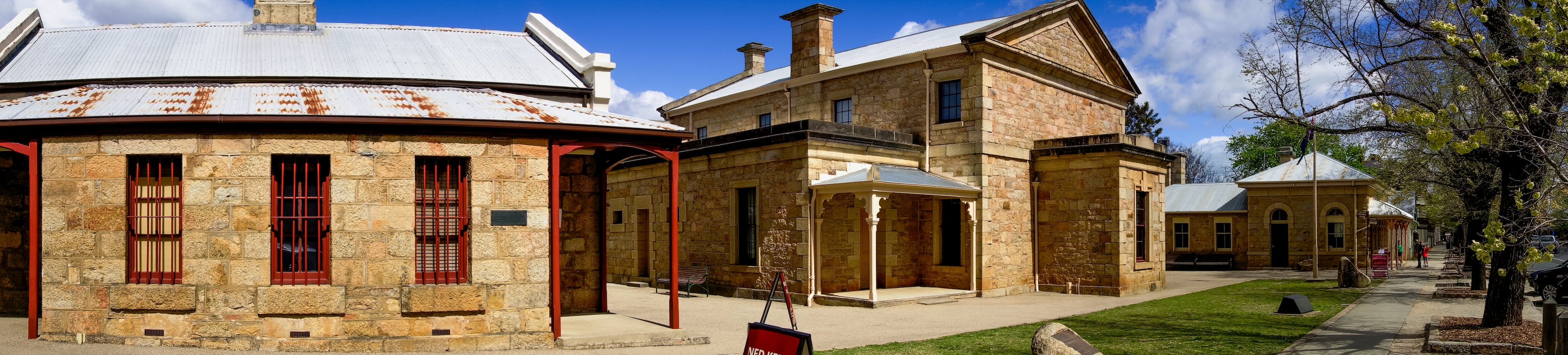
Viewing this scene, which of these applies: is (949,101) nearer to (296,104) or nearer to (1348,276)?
(1348,276)

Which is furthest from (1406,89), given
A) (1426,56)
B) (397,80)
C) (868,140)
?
(397,80)

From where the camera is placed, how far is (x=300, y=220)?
10352 millimetres

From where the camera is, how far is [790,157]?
17.9 m

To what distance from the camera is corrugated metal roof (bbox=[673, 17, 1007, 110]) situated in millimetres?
21656

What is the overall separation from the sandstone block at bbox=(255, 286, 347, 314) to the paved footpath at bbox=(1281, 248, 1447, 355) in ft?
34.0

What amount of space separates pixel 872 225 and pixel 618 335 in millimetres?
6807

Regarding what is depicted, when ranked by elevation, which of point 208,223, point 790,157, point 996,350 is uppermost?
point 790,157

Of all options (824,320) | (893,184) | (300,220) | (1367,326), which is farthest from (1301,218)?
(300,220)

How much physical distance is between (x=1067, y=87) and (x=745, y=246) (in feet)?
27.7

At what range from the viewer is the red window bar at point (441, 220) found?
34.6ft

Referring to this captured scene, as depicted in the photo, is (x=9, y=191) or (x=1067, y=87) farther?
(x=1067, y=87)

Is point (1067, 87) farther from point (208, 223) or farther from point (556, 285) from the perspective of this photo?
point (208, 223)

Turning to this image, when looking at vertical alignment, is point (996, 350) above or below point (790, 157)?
below

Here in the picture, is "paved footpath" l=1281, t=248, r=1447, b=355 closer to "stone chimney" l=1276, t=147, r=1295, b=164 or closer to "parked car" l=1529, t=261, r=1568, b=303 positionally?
"parked car" l=1529, t=261, r=1568, b=303
